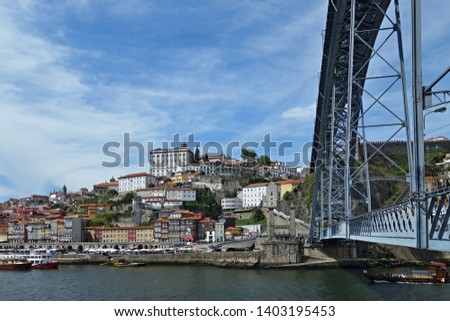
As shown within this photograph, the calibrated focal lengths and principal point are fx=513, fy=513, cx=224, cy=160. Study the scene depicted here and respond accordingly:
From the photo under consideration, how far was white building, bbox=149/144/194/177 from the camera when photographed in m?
91.5

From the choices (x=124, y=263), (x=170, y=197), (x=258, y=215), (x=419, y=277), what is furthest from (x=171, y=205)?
(x=419, y=277)

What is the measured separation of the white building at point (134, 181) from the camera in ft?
267

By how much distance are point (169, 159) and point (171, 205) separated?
27.5m

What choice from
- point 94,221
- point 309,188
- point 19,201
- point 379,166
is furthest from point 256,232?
point 19,201

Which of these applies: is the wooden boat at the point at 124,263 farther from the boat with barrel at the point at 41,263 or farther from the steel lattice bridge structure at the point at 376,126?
the steel lattice bridge structure at the point at 376,126

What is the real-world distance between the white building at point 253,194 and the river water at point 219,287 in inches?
1471

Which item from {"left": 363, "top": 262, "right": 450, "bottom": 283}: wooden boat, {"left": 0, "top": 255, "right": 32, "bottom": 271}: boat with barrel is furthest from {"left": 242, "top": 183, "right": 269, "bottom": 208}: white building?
{"left": 363, "top": 262, "right": 450, "bottom": 283}: wooden boat

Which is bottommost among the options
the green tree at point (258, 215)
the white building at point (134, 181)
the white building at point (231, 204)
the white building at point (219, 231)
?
the white building at point (219, 231)

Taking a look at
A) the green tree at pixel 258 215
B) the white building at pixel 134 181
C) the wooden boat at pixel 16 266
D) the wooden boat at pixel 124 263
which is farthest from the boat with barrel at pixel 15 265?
the white building at pixel 134 181

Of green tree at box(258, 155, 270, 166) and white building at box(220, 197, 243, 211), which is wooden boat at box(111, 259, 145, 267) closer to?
white building at box(220, 197, 243, 211)

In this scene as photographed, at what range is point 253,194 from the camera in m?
68.4

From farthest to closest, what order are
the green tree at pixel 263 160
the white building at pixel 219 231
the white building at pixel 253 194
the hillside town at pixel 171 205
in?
→ the green tree at pixel 263 160 → the white building at pixel 253 194 → the hillside town at pixel 171 205 → the white building at pixel 219 231

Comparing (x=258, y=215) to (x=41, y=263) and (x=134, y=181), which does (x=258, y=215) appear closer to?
(x=41, y=263)

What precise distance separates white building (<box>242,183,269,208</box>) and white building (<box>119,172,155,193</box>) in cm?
1911
